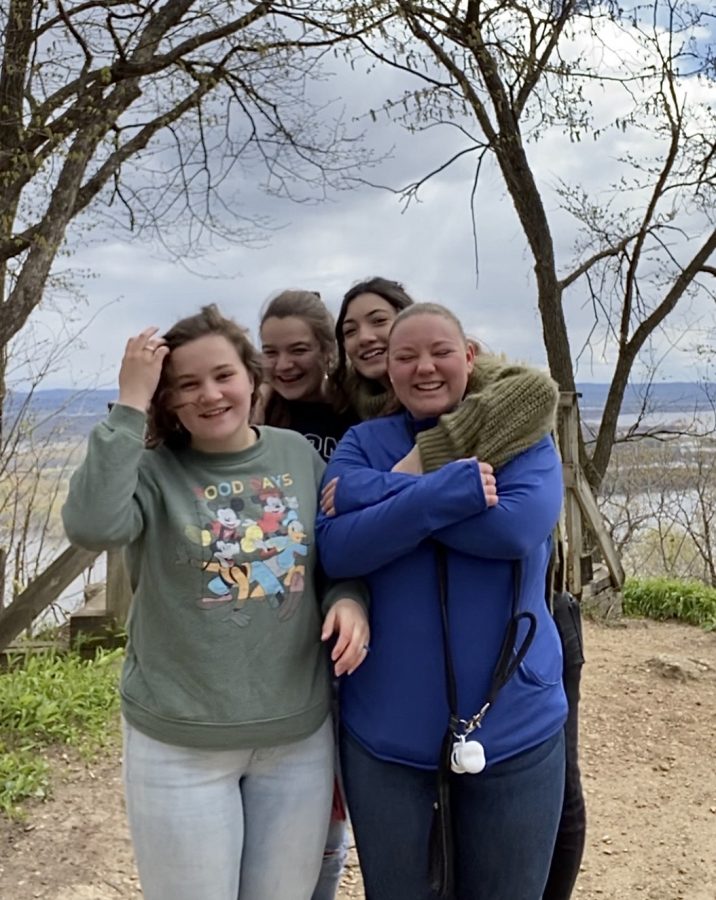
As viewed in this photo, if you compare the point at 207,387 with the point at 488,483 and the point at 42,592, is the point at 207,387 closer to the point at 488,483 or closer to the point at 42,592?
the point at 488,483

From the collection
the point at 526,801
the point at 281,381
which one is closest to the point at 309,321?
the point at 281,381

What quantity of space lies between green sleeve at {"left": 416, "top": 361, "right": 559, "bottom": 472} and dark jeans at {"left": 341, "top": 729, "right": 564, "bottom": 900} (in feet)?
1.74

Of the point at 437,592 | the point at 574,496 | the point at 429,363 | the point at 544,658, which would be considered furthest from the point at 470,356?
the point at 574,496

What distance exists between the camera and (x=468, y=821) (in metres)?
1.53

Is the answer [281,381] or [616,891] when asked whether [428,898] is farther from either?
[616,891]

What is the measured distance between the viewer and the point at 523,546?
1475mm

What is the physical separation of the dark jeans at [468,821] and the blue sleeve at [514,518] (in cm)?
38

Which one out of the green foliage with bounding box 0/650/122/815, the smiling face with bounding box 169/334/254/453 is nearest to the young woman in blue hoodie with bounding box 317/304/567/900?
the smiling face with bounding box 169/334/254/453

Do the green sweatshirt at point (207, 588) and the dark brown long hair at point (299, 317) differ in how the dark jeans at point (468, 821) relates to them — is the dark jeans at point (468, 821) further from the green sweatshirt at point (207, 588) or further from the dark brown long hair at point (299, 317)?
the dark brown long hair at point (299, 317)

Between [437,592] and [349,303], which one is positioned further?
[349,303]

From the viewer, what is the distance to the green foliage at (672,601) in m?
7.46

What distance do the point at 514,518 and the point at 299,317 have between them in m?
0.84

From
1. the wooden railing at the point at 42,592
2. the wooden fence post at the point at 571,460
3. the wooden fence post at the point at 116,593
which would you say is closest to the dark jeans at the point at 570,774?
the wooden railing at the point at 42,592

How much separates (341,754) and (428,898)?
29cm
